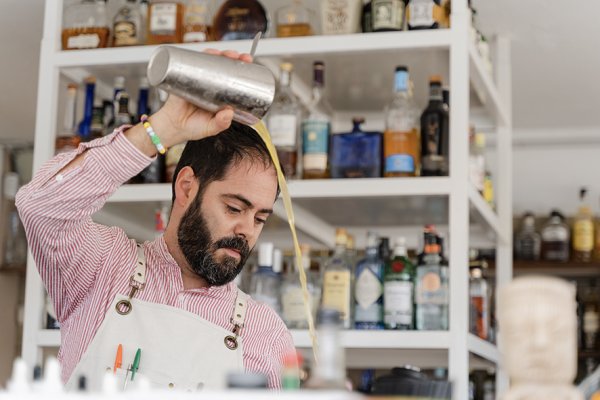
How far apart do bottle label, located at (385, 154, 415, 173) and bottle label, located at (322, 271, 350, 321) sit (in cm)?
29

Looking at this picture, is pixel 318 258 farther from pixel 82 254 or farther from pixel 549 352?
pixel 549 352

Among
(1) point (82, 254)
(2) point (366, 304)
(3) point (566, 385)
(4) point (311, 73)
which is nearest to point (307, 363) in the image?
(2) point (366, 304)

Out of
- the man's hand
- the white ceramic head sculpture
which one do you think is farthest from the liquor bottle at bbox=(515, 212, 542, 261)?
the white ceramic head sculpture

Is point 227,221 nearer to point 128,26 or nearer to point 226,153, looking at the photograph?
point 226,153

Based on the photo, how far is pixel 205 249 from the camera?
1.89 metres

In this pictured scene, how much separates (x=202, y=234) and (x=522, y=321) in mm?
1135

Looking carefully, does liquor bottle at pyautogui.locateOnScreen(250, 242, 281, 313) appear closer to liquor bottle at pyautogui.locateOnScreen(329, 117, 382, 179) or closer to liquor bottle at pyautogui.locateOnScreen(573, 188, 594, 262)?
liquor bottle at pyautogui.locateOnScreen(329, 117, 382, 179)

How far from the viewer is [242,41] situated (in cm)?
273

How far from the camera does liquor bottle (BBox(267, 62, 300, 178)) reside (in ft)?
8.93

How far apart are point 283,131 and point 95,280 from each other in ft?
3.21

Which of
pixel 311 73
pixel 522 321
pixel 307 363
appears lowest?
pixel 307 363

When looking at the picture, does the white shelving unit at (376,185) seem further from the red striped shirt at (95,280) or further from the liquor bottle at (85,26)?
the red striped shirt at (95,280)

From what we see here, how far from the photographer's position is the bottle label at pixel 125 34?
9.32 ft

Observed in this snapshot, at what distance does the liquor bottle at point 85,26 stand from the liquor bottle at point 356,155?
71 centimetres
